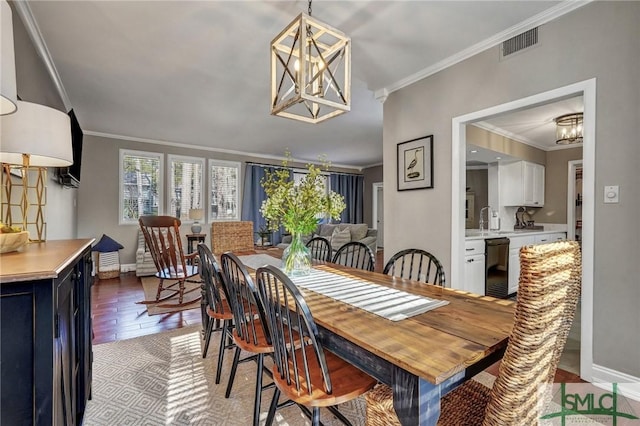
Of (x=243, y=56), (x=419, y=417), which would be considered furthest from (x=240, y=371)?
(x=243, y=56)

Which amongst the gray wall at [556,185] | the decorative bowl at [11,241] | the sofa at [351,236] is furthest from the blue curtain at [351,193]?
the decorative bowl at [11,241]

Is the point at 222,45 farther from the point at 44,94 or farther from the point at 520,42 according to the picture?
the point at 520,42

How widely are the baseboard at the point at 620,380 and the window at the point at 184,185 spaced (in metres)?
6.50

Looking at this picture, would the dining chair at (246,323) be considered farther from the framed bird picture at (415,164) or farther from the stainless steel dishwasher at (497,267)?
the stainless steel dishwasher at (497,267)

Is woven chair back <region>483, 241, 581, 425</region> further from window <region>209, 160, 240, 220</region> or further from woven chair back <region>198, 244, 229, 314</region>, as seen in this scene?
window <region>209, 160, 240, 220</region>

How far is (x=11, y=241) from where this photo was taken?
3.76ft

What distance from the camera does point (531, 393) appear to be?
2.84 feet

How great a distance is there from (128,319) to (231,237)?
4.47 ft

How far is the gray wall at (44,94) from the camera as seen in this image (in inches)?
84.1

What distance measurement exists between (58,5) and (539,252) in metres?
3.18

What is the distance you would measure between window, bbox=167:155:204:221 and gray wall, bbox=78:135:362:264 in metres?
0.63

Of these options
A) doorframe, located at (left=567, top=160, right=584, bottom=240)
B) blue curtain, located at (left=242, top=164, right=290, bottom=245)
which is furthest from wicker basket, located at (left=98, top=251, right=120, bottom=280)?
doorframe, located at (left=567, top=160, right=584, bottom=240)

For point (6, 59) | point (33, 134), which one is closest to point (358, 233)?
point (33, 134)

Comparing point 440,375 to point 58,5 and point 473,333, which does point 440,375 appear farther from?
point 58,5
